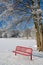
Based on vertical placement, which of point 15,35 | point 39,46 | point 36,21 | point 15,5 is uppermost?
point 15,5

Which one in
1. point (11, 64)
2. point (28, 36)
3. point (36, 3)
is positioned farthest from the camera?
point (28, 36)

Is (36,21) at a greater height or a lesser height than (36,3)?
lesser

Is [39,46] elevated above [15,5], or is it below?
below

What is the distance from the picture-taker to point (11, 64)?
920cm

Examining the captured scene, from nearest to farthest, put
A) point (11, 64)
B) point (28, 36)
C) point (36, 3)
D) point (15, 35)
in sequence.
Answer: point (11, 64)
point (36, 3)
point (28, 36)
point (15, 35)

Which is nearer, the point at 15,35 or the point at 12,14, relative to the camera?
the point at 12,14

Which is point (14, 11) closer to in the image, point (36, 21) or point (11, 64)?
point (36, 21)

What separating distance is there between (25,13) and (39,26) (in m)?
1.50

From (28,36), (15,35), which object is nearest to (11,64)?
(28,36)

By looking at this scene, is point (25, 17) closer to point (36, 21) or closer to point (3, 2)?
point (36, 21)

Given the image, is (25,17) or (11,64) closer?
(11,64)

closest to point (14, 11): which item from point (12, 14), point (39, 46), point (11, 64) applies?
point (12, 14)

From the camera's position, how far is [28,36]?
157 ft

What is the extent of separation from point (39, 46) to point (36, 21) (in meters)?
2.05
